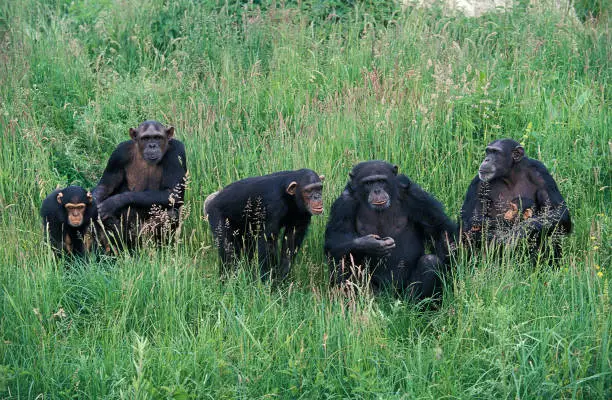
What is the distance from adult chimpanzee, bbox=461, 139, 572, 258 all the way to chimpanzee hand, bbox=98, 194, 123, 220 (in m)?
2.90

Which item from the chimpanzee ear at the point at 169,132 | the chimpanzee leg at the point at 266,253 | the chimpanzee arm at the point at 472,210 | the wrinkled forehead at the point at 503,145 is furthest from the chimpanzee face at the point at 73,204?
the wrinkled forehead at the point at 503,145

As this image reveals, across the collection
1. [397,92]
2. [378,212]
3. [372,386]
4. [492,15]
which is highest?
[492,15]

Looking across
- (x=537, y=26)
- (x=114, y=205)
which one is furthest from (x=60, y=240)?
(x=537, y=26)

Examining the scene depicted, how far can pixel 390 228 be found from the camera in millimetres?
6723

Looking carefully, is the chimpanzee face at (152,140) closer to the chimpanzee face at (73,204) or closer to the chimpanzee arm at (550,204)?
the chimpanzee face at (73,204)

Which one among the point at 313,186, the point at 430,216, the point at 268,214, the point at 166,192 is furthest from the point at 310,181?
the point at 166,192

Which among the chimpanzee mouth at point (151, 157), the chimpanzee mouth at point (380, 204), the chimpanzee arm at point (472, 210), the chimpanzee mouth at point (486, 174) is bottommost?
the chimpanzee arm at point (472, 210)

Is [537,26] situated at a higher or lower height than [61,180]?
higher

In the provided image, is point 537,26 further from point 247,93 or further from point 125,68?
point 125,68

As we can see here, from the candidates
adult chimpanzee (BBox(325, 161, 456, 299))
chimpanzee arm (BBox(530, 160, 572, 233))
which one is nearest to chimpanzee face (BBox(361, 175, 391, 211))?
adult chimpanzee (BBox(325, 161, 456, 299))

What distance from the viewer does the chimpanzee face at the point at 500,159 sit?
698cm

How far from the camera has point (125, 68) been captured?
10.7 metres

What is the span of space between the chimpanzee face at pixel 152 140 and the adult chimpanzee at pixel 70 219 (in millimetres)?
626

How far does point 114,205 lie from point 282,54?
305 centimetres
